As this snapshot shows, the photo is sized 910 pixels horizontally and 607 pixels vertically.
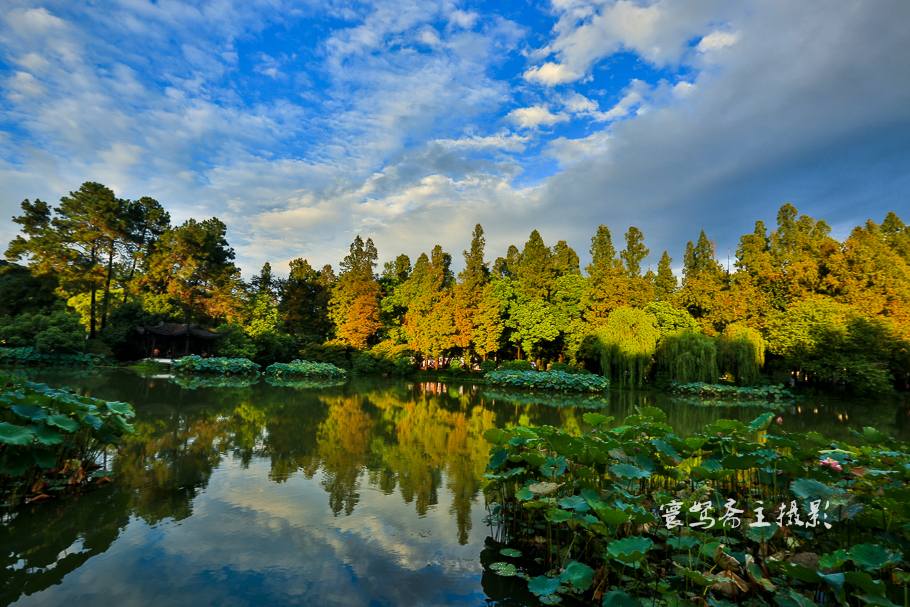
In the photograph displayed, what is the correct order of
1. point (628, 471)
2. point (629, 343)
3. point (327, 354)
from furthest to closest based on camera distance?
point (327, 354) < point (629, 343) < point (628, 471)

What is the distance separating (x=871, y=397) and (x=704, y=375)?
7101mm

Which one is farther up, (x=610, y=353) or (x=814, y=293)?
(x=814, y=293)

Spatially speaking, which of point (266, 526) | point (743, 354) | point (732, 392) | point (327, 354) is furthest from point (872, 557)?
point (327, 354)

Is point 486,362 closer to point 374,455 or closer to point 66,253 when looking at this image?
point 374,455

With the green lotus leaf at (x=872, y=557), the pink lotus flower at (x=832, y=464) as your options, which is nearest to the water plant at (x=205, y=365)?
the pink lotus flower at (x=832, y=464)

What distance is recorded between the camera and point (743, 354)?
18.4 meters

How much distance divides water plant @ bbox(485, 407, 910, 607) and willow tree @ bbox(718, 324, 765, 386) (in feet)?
57.1

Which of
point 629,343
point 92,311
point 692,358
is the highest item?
point 92,311

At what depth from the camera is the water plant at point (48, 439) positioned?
10.5 feet

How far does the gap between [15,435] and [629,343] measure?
19.9m

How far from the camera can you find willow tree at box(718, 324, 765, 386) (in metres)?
18.4

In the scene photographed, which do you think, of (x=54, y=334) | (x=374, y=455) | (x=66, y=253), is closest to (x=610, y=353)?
(x=374, y=455)

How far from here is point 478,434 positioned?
747 cm

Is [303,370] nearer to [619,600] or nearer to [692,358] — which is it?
[692,358]
